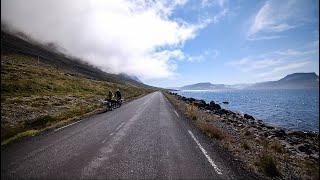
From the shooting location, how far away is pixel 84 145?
10875mm

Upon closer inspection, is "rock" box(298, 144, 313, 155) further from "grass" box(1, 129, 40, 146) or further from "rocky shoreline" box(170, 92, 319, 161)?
"grass" box(1, 129, 40, 146)

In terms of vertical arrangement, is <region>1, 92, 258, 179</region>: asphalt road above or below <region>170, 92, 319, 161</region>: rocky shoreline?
above

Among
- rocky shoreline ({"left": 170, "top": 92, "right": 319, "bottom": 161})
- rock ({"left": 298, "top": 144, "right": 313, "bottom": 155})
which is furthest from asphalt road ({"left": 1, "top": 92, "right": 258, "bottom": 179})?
rock ({"left": 298, "top": 144, "right": 313, "bottom": 155})

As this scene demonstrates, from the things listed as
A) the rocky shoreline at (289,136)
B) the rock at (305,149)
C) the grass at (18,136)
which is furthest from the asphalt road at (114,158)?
the rock at (305,149)

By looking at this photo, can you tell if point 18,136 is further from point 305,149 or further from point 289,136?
point 289,136

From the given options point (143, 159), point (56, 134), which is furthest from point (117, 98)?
point (143, 159)

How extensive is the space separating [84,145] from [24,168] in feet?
10.8

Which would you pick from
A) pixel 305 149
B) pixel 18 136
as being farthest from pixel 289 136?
pixel 18 136

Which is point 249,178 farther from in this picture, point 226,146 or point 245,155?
point 226,146

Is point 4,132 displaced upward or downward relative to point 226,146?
upward

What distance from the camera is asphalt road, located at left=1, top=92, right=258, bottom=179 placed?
7.40m

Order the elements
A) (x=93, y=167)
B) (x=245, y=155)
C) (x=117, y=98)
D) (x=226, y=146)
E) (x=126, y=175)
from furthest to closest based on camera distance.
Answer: (x=117, y=98), (x=226, y=146), (x=245, y=155), (x=93, y=167), (x=126, y=175)

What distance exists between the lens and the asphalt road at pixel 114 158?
24.3ft

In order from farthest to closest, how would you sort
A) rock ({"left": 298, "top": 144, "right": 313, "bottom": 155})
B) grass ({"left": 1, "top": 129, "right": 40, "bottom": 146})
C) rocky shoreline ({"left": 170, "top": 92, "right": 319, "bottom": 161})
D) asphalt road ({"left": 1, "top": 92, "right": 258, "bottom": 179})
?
rocky shoreline ({"left": 170, "top": 92, "right": 319, "bottom": 161}) < rock ({"left": 298, "top": 144, "right": 313, "bottom": 155}) < grass ({"left": 1, "top": 129, "right": 40, "bottom": 146}) < asphalt road ({"left": 1, "top": 92, "right": 258, "bottom": 179})
